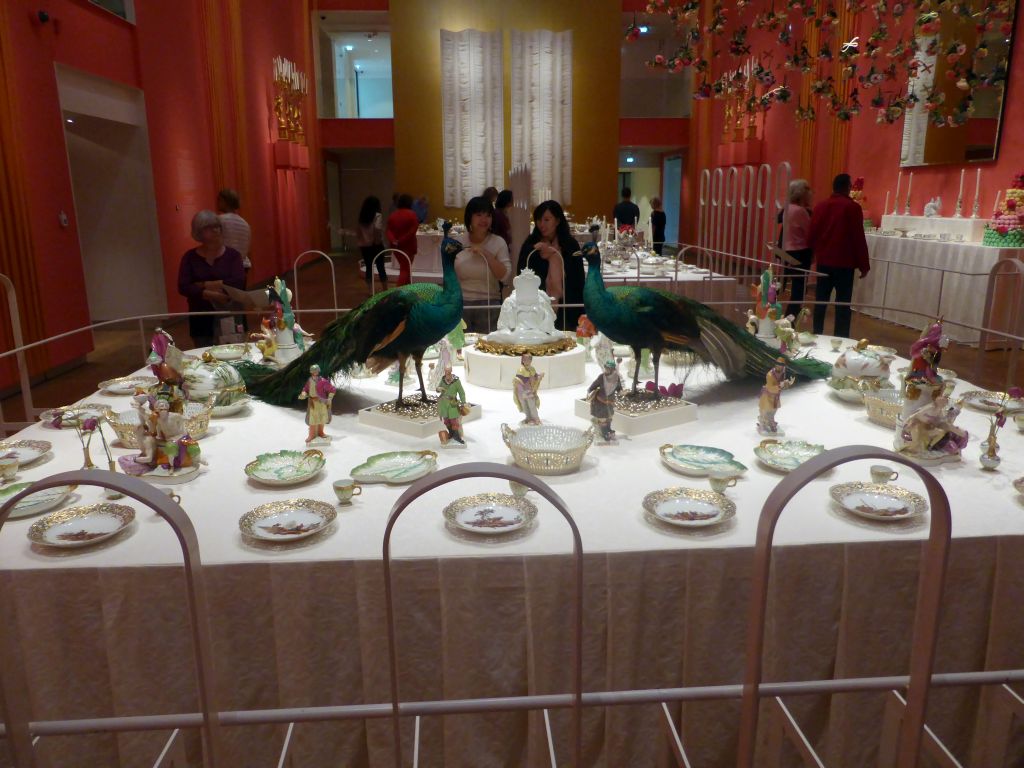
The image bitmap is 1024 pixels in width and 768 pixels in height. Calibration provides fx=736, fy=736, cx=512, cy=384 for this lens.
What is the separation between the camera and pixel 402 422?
2.58 meters

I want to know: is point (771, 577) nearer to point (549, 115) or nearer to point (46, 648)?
point (46, 648)

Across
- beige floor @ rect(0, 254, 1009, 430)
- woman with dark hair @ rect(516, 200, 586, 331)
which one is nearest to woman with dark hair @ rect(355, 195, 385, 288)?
beige floor @ rect(0, 254, 1009, 430)

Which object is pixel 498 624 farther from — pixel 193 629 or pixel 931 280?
pixel 931 280

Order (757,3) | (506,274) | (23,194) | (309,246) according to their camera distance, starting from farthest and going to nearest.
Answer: (309,246) → (757,3) → (23,194) → (506,274)

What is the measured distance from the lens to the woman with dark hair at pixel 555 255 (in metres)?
3.97

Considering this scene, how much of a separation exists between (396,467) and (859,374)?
189 centimetres

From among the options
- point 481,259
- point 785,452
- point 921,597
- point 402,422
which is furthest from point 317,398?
point 481,259

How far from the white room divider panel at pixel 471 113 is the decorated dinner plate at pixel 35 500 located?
9.36 metres

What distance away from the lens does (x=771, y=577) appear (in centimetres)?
170

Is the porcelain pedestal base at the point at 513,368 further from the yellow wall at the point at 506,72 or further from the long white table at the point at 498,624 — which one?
the yellow wall at the point at 506,72

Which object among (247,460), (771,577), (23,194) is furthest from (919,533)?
(23,194)

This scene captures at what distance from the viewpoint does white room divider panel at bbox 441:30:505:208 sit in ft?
34.4

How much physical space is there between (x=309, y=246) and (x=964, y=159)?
11863 mm

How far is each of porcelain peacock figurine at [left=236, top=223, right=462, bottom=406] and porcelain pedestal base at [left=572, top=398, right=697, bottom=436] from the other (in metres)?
0.62
